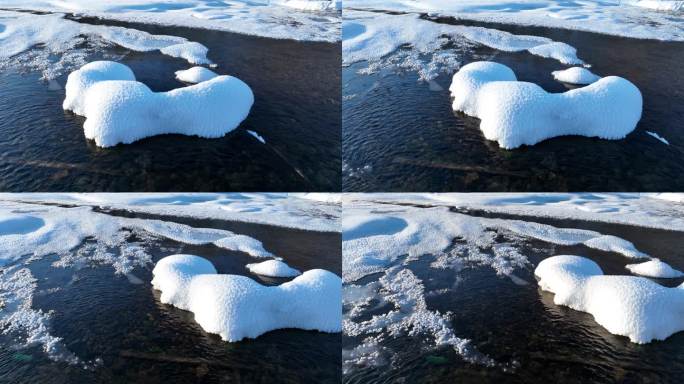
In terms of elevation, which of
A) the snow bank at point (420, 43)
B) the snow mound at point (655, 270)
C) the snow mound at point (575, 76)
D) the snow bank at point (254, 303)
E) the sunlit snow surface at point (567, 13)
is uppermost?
the sunlit snow surface at point (567, 13)

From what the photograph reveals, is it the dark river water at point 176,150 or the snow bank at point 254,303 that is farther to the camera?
the dark river water at point 176,150

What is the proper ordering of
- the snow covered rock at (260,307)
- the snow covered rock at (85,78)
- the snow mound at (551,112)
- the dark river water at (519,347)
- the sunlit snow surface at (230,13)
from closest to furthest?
1. the dark river water at (519,347)
2. the snow covered rock at (260,307)
3. the snow mound at (551,112)
4. the snow covered rock at (85,78)
5. the sunlit snow surface at (230,13)

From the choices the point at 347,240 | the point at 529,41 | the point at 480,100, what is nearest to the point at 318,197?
the point at 347,240

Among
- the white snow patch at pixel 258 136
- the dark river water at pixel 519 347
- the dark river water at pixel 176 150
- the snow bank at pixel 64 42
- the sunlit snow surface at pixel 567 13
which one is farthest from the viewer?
the sunlit snow surface at pixel 567 13

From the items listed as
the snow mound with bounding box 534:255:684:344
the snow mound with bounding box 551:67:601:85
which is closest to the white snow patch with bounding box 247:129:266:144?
the snow mound with bounding box 534:255:684:344

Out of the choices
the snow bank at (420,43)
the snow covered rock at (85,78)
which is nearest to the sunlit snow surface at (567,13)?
the snow bank at (420,43)

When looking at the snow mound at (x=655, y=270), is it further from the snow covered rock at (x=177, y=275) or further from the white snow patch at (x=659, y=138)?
the snow covered rock at (x=177, y=275)

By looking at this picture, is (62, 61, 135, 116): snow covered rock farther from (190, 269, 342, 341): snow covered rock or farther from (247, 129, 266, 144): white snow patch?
(190, 269, 342, 341): snow covered rock
